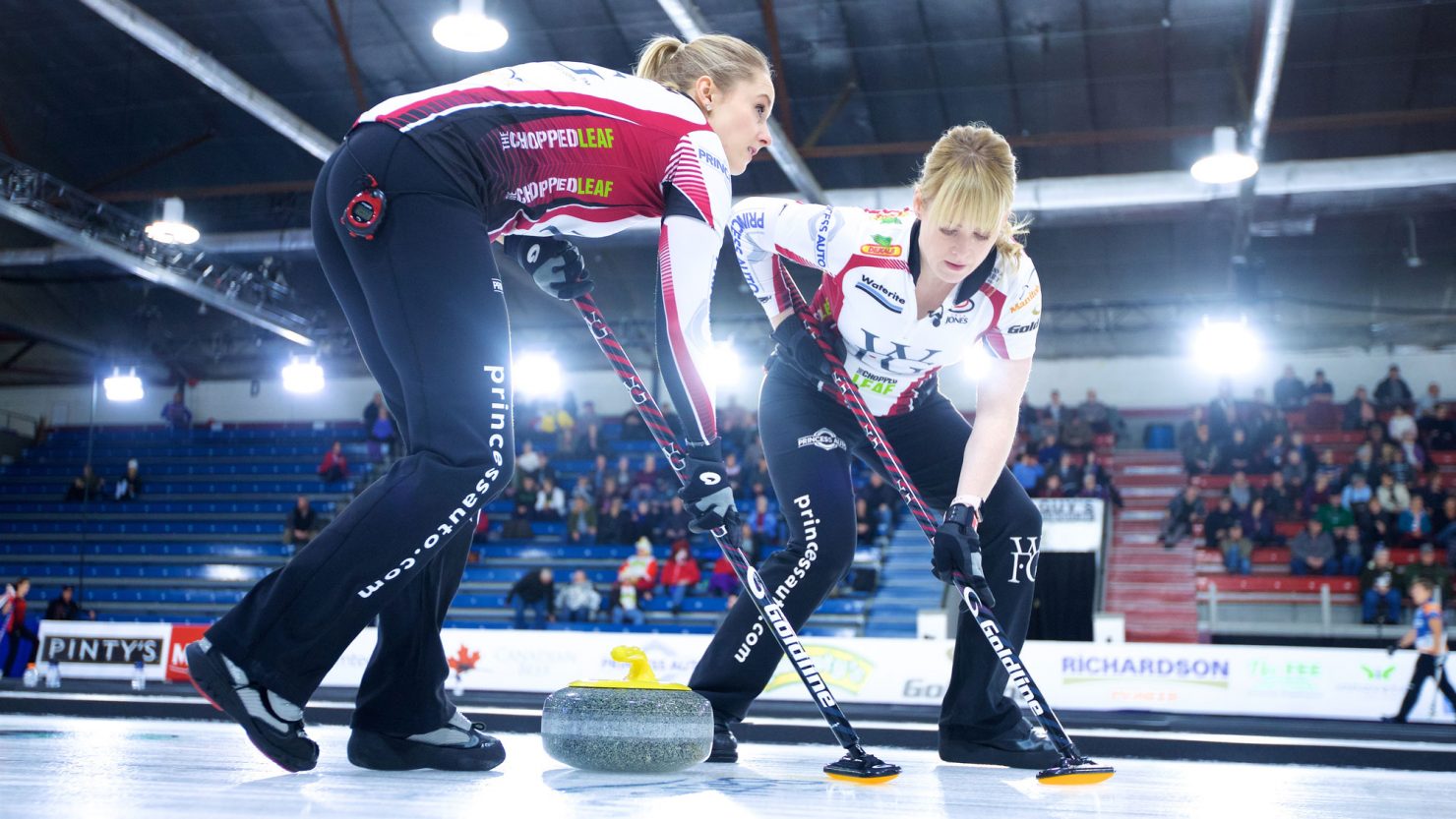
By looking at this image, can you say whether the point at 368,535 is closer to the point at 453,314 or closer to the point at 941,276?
the point at 453,314

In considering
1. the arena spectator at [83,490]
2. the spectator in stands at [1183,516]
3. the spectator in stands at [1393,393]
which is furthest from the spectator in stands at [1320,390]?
the arena spectator at [83,490]

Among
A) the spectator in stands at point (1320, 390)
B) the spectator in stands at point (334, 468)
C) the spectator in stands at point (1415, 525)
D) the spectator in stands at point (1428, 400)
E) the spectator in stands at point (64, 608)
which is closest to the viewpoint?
the spectator in stands at point (1415, 525)

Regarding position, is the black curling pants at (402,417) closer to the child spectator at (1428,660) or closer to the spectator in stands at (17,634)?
the child spectator at (1428,660)

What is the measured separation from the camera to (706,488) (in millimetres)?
2471

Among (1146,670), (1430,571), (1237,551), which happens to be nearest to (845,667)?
(1146,670)

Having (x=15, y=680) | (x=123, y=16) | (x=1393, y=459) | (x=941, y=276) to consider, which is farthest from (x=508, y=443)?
(x=1393, y=459)

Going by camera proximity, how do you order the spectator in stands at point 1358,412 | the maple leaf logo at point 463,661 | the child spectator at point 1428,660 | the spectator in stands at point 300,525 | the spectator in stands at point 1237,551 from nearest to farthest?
the child spectator at point 1428,660, the maple leaf logo at point 463,661, the spectator in stands at point 1237,551, the spectator in stands at point 300,525, the spectator in stands at point 1358,412

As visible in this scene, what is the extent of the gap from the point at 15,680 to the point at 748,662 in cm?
1132

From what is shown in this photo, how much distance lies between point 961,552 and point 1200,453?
15.3 meters

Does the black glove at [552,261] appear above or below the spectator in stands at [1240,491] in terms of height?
below

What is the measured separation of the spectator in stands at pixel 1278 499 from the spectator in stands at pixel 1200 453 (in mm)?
1343

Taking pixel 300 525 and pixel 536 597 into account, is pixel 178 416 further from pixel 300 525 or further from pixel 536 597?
pixel 536 597

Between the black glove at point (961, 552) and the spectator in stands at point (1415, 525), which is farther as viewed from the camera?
the spectator in stands at point (1415, 525)

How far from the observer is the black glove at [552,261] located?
2.81 meters
